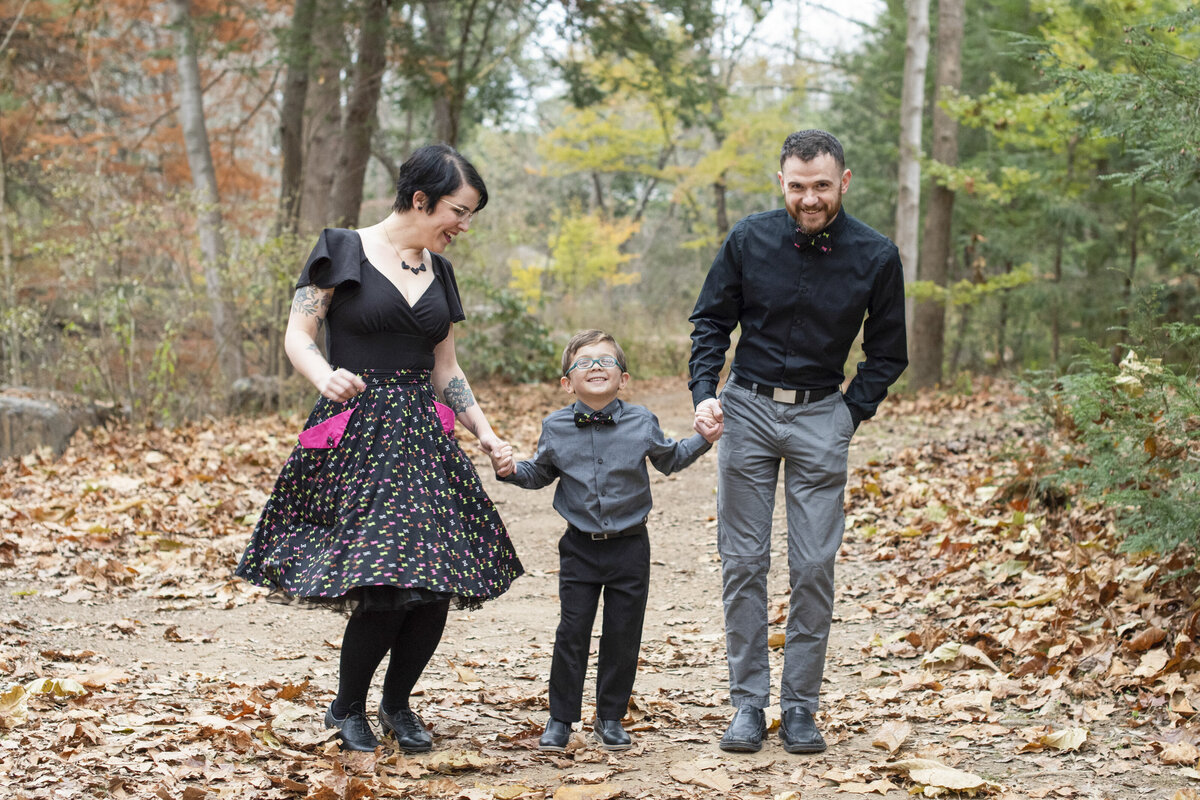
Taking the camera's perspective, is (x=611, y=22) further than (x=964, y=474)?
Yes

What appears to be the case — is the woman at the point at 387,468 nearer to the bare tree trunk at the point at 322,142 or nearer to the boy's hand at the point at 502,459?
the boy's hand at the point at 502,459

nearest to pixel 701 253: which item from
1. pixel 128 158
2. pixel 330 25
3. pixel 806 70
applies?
pixel 806 70

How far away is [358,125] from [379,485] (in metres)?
12.6

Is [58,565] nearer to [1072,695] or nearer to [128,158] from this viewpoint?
[1072,695]

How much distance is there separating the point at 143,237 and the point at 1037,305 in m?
12.0

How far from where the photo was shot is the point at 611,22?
15664 mm

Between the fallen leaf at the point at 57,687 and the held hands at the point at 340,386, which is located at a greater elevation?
the held hands at the point at 340,386

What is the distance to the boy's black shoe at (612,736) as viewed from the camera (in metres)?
3.92

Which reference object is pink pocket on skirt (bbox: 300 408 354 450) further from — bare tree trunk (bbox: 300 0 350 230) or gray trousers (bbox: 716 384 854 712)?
bare tree trunk (bbox: 300 0 350 230)

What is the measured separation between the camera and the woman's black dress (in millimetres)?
3514

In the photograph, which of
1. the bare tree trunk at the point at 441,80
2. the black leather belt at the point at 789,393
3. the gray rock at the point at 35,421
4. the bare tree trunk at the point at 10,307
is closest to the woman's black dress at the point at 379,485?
the black leather belt at the point at 789,393

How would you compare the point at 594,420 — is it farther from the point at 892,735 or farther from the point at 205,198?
the point at 205,198

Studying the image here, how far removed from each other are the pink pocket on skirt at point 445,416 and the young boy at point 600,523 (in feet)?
0.74

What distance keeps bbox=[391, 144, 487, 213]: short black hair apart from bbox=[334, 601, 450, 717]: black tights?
1.37 metres
